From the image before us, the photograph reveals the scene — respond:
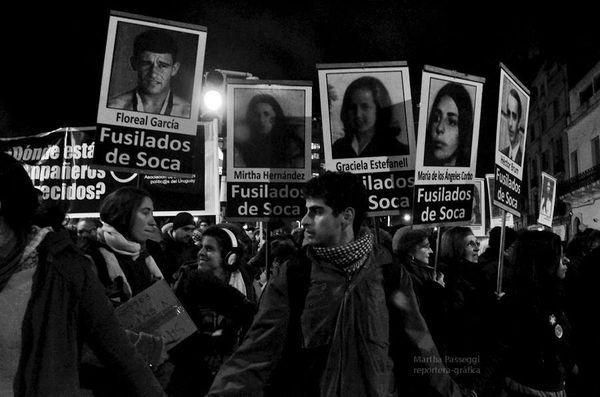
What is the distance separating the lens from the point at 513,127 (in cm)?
668

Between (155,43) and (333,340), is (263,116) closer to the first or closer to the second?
(155,43)

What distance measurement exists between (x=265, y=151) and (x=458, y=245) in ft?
7.73

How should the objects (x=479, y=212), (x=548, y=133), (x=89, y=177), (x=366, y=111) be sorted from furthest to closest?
(x=548, y=133)
(x=479, y=212)
(x=89, y=177)
(x=366, y=111)

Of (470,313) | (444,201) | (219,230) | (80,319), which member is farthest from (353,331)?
(444,201)

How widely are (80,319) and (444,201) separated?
5.04m

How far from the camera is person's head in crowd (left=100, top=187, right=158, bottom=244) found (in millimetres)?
3604

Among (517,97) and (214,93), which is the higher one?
(214,93)

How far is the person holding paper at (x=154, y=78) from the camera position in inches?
212

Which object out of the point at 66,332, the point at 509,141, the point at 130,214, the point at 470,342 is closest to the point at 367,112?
the point at 509,141

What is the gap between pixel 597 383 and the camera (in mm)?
4355

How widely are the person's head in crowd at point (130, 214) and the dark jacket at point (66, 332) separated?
1.29 m

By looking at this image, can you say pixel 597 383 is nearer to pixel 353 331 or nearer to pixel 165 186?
pixel 353 331

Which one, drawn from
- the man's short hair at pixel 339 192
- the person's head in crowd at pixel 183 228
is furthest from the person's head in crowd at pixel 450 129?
the person's head in crowd at pixel 183 228

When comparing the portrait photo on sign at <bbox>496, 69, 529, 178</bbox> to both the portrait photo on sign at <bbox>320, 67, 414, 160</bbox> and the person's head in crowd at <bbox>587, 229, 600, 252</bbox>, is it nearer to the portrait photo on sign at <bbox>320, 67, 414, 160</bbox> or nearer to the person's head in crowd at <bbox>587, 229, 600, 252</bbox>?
the portrait photo on sign at <bbox>320, 67, 414, 160</bbox>
